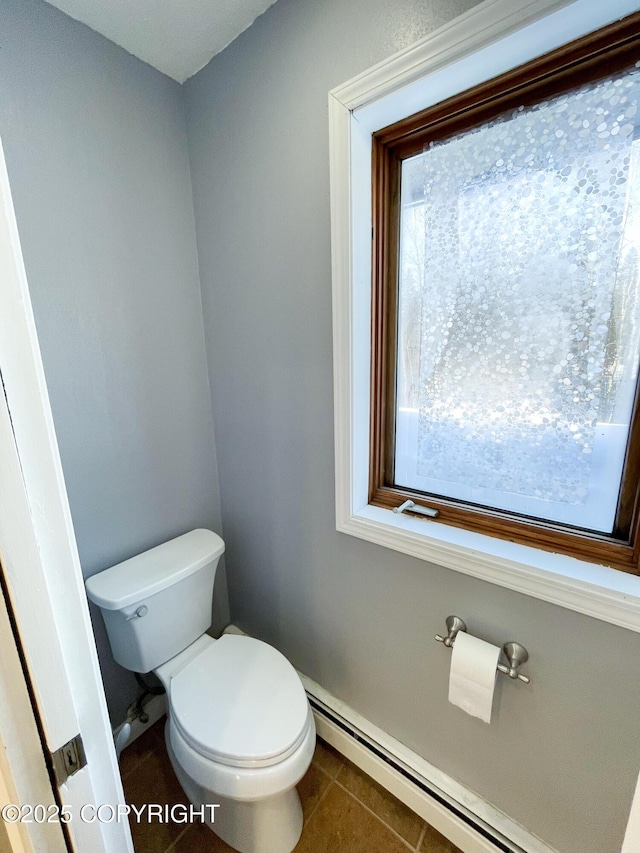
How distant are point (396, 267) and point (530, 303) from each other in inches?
15.7

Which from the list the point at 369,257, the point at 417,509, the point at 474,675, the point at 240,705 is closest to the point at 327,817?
the point at 240,705

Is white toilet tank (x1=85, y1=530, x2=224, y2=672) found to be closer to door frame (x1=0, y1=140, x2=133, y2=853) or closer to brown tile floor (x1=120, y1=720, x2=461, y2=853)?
brown tile floor (x1=120, y1=720, x2=461, y2=853)

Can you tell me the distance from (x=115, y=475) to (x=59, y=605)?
0.86 m

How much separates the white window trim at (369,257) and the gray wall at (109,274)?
674mm

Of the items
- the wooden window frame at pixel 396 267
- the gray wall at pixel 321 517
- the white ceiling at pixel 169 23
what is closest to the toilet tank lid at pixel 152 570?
the gray wall at pixel 321 517

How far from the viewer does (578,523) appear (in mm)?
883

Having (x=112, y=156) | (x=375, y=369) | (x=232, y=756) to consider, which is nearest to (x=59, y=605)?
(x=232, y=756)

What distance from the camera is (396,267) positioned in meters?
1.08

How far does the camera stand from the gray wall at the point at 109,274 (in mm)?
978

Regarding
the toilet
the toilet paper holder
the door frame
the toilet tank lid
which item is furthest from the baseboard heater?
the door frame

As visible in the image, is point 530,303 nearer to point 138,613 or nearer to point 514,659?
point 514,659

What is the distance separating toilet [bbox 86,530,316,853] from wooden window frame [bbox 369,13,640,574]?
2.16 feet

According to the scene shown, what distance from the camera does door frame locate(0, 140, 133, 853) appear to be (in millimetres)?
388

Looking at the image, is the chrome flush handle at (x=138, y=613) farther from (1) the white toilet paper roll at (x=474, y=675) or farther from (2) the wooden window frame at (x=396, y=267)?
(1) the white toilet paper roll at (x=474, y=675)
